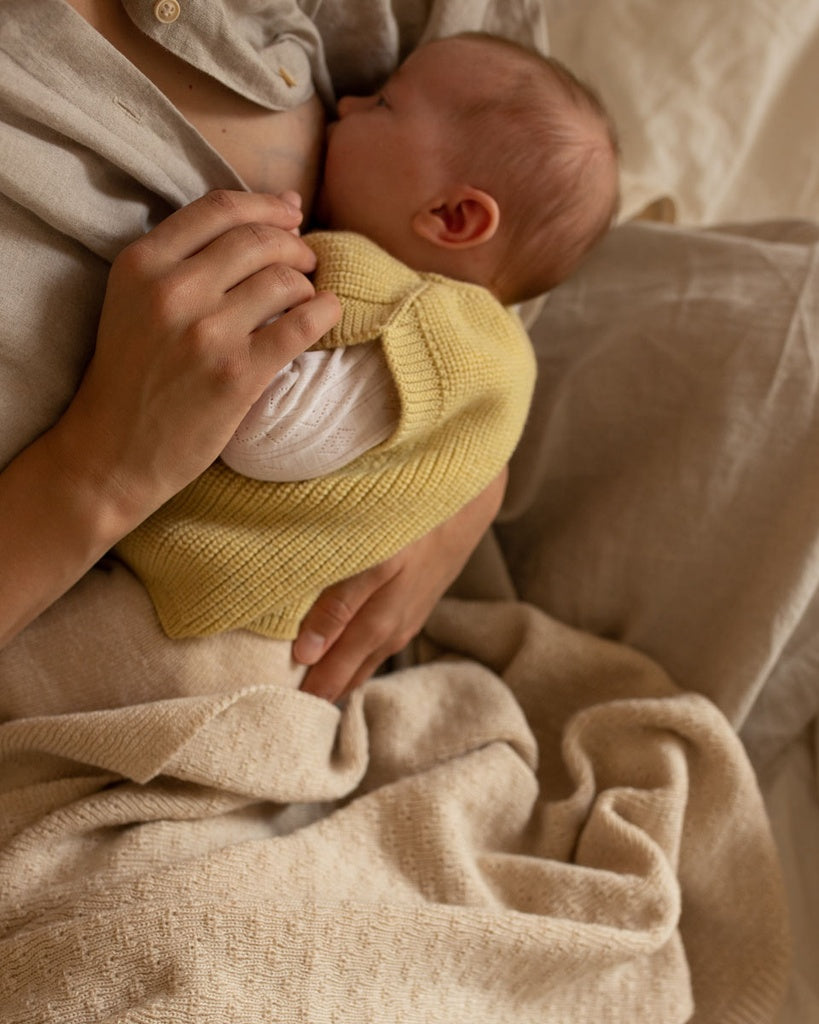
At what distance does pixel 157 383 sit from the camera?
30.1 inches

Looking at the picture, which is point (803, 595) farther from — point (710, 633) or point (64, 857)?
point (64, 857)

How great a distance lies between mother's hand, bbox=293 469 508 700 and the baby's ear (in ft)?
0.90

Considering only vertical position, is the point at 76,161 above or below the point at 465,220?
above

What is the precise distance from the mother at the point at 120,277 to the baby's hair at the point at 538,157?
0.21 metres

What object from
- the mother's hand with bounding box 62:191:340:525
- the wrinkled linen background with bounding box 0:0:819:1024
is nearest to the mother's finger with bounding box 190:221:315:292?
the mother's hand with bounding box 62:191:340:525

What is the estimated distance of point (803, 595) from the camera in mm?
1034

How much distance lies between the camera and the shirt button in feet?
2.56

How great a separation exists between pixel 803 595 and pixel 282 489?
57 centimetres

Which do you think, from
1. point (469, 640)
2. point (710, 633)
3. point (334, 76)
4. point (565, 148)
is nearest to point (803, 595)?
point (710, 633)

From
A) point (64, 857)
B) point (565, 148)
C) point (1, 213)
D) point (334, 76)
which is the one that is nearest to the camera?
point (1, 213)

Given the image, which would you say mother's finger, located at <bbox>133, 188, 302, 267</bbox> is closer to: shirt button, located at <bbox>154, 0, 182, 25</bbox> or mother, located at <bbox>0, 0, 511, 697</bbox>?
mother, located at <bbox>0, 0, 511, 697</bbox>

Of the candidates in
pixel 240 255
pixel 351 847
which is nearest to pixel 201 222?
pixel 240 255

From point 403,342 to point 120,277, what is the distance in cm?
23

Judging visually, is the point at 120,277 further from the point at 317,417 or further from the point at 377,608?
the point at 377,608
